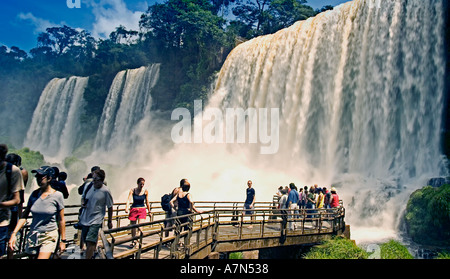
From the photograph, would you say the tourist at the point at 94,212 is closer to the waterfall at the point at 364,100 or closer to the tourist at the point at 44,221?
the tourist at the point at 44,221

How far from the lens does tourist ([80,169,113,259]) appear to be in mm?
4902

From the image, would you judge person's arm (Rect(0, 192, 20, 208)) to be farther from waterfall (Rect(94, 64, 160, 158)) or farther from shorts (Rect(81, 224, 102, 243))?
waterfall (Rect(94, 64, 160, 158))

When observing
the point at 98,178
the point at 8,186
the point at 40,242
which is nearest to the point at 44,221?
the point at 40,242

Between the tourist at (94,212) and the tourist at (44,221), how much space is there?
1.72 feet

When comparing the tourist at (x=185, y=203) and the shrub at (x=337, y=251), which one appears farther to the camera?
the shrub at (x=337, y=251)

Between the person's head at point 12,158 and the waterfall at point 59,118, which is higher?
the waterfall at point 59,118

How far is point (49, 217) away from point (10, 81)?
6688cm

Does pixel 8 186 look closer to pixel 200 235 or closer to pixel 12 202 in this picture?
pixel 12 202

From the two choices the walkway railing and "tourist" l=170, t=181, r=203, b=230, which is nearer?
the walkway railing

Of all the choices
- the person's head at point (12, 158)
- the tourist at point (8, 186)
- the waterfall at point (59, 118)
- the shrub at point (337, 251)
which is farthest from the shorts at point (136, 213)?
the waterfall at point (59, 118)

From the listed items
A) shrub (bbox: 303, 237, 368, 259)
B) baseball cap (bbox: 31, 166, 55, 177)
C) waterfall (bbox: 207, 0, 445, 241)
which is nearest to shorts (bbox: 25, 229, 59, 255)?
baseball cap (bbox: 31, 166, 55, 177)

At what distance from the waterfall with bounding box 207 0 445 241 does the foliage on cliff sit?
4.40 feet

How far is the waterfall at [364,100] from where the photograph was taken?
57.8 feet

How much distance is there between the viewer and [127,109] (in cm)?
4050
